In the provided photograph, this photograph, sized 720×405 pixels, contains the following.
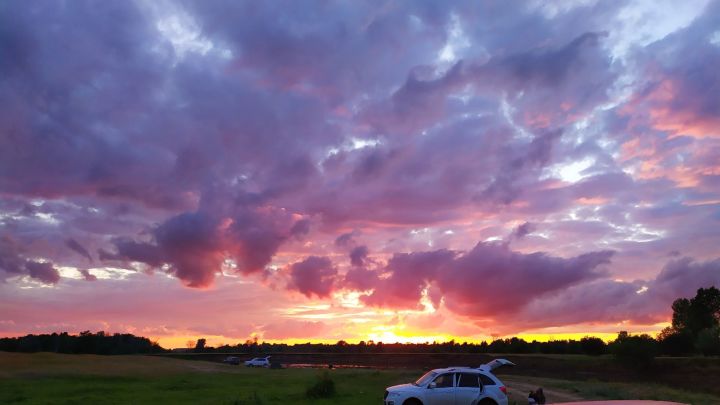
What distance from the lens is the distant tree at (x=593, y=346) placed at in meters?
111

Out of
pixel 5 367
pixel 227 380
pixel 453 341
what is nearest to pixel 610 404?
pixel 227 380

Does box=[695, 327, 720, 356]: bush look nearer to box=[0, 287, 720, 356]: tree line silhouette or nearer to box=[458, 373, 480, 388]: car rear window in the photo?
box=[0, 287, 720, 356]: tree line silhouette

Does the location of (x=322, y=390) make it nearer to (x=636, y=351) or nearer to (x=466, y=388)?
(x=466, y=388)

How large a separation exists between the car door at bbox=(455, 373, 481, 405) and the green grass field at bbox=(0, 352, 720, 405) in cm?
1149

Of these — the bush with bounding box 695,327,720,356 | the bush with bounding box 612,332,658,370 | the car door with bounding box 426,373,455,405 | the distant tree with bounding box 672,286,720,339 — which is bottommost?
the car door with bounding box 426,373,455,405

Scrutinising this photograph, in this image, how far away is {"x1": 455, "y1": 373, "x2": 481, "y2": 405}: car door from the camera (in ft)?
80.5

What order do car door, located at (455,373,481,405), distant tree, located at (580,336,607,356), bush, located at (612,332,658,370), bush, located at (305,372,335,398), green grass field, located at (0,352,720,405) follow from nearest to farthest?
car door, located at (455,373,481,405) < green grass field, located at (0,352,720,405) < bush, located at (305,372,335,398) < bush, located at (612,332,658,370) < distant tree, located at (580,336,607,356)

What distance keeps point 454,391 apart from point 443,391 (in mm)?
424

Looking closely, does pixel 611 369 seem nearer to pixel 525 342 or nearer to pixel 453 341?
pixel 525 342

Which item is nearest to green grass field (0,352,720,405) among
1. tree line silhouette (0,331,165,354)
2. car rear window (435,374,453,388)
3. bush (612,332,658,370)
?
car rear window (435,374,453,388)

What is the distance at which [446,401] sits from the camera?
24.6 metres

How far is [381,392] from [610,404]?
3770 cm

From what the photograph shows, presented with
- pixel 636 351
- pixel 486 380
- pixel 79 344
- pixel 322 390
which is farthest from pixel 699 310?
pixel 79 344

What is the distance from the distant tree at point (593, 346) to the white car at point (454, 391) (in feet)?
309
